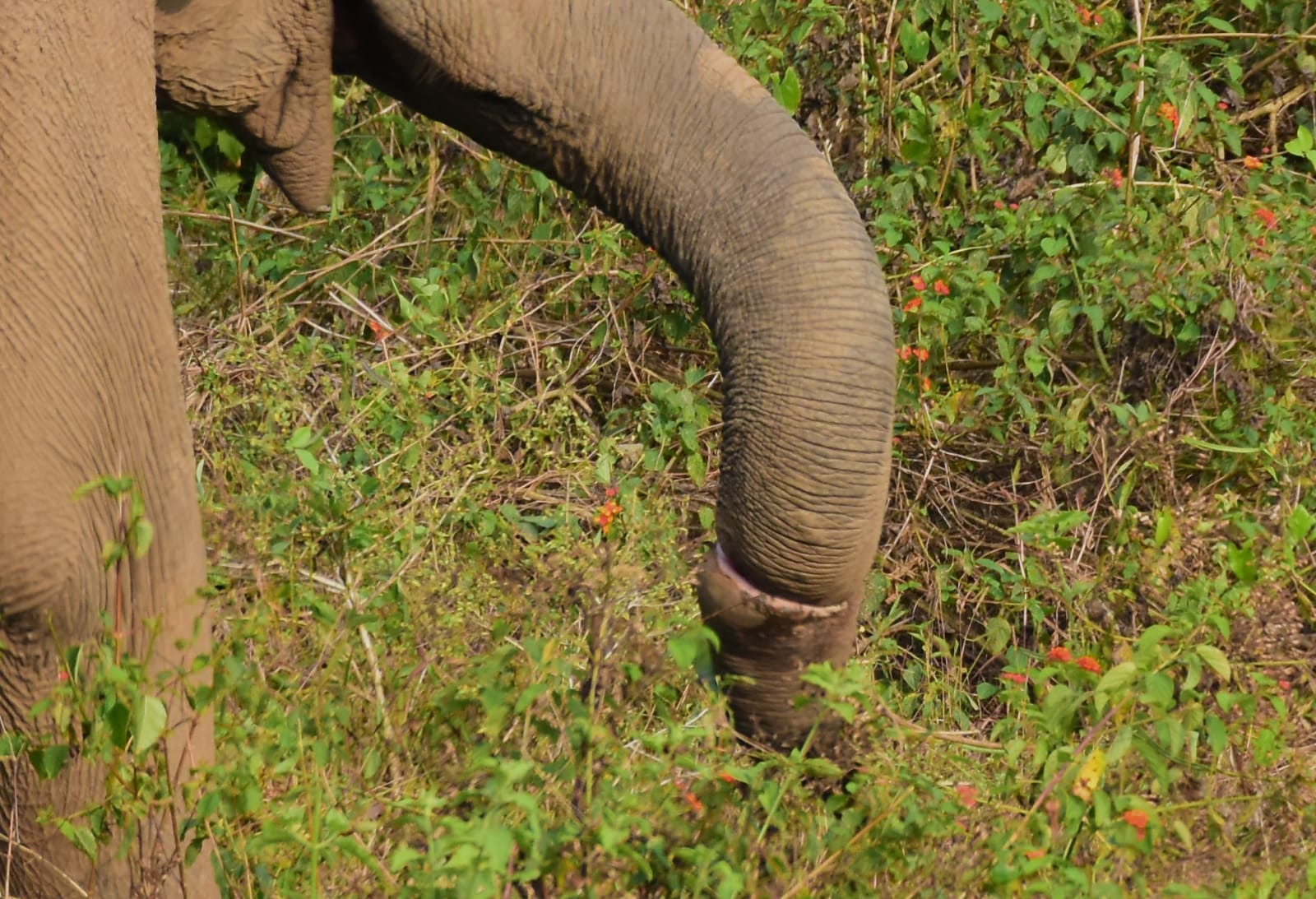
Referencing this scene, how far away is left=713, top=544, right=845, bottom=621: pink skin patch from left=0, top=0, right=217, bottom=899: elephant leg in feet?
1.96

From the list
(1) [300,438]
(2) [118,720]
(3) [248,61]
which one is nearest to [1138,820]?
(2) [118,720]

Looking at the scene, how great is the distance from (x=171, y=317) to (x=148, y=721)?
20.8 inches

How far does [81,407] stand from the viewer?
2.16 metres

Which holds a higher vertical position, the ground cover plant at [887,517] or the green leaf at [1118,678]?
the green leaf at [1118,678]

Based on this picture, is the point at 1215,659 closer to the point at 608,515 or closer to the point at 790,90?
the point at 608,515

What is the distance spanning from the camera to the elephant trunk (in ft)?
7.19

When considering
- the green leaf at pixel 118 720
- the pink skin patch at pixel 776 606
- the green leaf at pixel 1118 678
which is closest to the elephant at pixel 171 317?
the pink skin patch at pixel 776 606

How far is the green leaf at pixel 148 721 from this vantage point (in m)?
1.95

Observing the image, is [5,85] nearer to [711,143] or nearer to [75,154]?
[75,154]

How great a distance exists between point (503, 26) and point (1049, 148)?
2086 mm

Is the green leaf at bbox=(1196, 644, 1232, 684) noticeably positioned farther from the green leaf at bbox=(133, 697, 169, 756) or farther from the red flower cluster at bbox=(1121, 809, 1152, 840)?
the green leaf at bbox=(133, 697, 169, 756)

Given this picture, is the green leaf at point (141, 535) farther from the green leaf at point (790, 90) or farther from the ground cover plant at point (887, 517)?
the green leaf at point (790, 90)

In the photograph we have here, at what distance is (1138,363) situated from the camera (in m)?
3.85

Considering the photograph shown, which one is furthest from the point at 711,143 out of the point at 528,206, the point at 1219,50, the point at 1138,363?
the point at 1219,50
